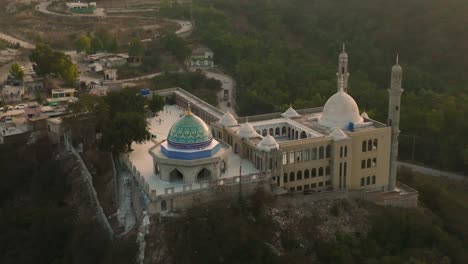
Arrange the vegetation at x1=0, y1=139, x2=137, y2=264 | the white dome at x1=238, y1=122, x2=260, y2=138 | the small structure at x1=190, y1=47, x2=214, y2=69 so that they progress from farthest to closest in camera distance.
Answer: the small structure at x1=190, y1=47, x2=214, y2=69 → the white dome at x1=238, y1=122, x2=260, y2=138 → the vegetation at x1=0, y1=139, x2=137, y2=264

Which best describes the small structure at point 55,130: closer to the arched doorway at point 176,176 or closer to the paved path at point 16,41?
the arched doorway at point 176,176

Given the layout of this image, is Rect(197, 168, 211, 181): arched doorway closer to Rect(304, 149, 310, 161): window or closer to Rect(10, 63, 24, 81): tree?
Rect(304, 149, 310, 161): window

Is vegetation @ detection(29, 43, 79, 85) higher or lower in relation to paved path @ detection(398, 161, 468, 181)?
higher

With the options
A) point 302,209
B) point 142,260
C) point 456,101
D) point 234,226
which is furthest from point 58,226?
point 456,101

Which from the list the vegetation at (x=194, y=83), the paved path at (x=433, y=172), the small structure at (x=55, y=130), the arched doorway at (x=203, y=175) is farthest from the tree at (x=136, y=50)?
the arched doorway at (x=203, y=175)

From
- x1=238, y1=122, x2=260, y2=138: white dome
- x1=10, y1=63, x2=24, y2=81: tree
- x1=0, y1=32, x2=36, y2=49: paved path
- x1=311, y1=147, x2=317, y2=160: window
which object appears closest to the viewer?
x1=311, y1=147, x2=317, y2=160: window

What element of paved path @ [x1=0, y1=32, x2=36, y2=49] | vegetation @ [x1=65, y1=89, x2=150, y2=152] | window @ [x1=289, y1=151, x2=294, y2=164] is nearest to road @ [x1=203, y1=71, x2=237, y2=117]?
vegetation @ [x1=65, y1=89, x2=150, y2=152]

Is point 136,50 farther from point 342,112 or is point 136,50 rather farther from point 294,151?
point 294,151
